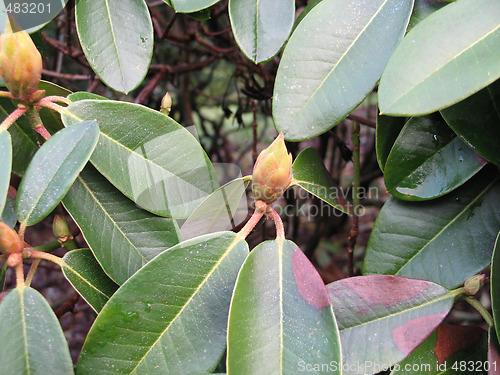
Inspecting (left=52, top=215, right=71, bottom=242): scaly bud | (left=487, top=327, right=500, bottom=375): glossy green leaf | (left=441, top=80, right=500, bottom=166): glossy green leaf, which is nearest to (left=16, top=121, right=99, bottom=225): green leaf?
(left=52, top=215, right=71, bottom=242): scaly bud

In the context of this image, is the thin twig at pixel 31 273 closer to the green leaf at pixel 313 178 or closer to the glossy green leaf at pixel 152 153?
the glossy green leaf at pixel 152 153

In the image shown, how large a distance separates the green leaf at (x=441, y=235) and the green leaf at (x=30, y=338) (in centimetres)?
45

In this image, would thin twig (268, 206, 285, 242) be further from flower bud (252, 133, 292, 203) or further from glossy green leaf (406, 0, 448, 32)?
glossy green leaf (406, 0, 448, 32)

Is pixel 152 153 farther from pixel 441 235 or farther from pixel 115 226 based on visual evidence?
pixel 441 235

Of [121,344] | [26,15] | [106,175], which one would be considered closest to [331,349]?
[121,344]

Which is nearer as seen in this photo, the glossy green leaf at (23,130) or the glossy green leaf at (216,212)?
the glossy green leaf at (216,212)

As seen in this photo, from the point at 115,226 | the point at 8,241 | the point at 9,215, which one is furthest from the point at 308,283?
the point at 9,215

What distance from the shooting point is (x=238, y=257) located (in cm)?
57

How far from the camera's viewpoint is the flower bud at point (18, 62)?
519mm

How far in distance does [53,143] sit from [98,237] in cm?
14

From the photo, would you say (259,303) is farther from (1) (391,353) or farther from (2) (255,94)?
(2) (255,94)

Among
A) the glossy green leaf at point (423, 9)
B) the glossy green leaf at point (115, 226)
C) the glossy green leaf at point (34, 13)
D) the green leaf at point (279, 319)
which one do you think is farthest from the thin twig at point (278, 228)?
the glossy green leaf at point (34, 13)

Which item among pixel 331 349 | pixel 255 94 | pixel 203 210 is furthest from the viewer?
pixel 255 94

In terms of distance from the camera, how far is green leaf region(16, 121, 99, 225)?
510 mm
